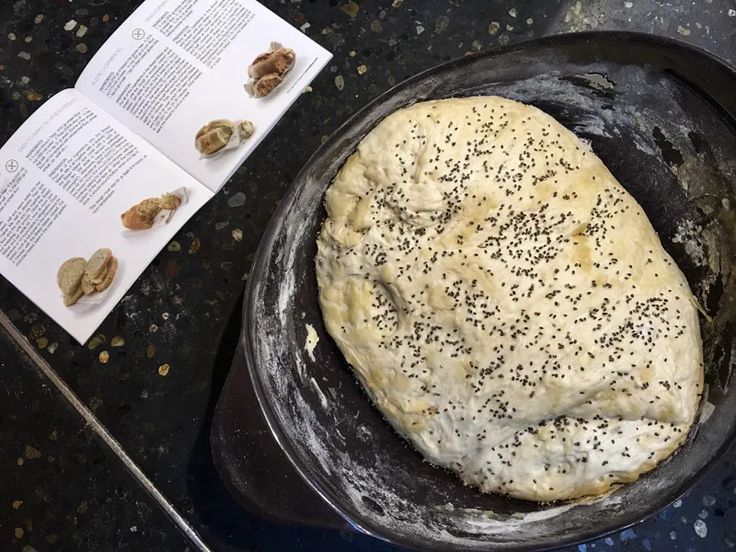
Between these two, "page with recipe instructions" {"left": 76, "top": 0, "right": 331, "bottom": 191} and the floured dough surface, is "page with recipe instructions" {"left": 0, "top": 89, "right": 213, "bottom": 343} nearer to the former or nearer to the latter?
"page with recipe instructions" {"left": 76, "top": 0, "right": 331, "bottom": 191}

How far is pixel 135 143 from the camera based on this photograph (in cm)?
131

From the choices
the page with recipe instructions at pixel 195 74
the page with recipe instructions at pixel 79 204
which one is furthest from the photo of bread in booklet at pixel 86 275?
the page with recipe instructions at pixel 195 74

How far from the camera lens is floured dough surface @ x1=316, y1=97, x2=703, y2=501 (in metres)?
0.93

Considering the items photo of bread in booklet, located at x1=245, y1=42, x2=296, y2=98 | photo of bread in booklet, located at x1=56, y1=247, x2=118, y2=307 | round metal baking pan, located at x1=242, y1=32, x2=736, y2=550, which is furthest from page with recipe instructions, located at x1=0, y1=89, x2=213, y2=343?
round metal baking pan, located at x1=242, y1=32, x2=736, y2=550

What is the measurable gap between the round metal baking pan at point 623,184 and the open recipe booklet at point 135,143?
1.07 feet

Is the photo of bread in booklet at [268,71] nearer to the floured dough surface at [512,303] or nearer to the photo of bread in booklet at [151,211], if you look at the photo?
the photo of bread in booklet at [151,211]

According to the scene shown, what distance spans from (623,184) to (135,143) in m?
0.88

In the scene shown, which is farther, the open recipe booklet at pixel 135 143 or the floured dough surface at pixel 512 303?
the open recipe booklet at pixel 135 143

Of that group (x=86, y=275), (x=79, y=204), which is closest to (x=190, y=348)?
(x=86, y=275)

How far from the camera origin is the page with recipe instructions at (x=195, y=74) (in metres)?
1.29

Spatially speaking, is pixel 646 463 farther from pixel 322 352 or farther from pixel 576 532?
pixel 322 352

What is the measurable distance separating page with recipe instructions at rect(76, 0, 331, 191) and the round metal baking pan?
1.03ft

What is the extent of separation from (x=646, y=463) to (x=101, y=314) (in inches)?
37.4

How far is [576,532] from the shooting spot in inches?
35.9
